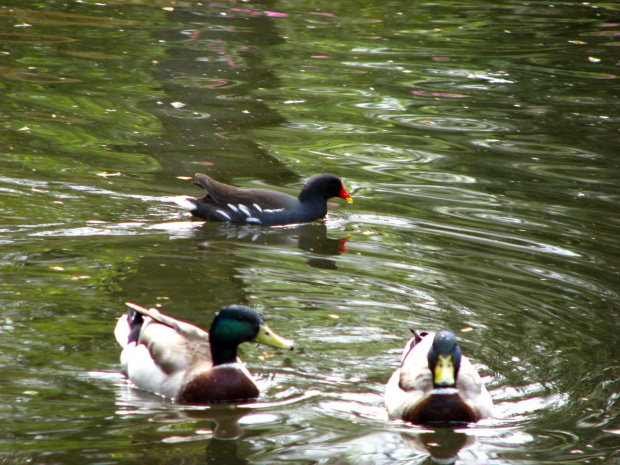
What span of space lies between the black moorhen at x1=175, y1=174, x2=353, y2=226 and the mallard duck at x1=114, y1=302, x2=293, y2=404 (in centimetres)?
349

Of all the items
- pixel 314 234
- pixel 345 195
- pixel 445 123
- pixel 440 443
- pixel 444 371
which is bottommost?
pixel 440 443

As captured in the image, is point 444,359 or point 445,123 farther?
point 445,123

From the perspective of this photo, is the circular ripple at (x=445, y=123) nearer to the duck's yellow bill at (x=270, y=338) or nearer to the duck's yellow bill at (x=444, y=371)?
the duck's yellow bill at (x=270, y=338)

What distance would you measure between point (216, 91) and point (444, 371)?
10.6 meters

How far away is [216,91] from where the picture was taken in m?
15.7

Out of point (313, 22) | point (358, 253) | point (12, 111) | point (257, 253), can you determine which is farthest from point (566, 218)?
point (313, 22)

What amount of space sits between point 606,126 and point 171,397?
33.7 ft

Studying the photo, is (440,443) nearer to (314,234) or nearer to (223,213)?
(314,234)

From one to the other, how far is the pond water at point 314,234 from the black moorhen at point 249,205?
0.16 metres

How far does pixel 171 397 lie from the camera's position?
6.29m

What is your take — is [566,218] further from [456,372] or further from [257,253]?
[456,372]

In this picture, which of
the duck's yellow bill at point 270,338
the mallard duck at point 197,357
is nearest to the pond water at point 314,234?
the mallard duck at point 197,357

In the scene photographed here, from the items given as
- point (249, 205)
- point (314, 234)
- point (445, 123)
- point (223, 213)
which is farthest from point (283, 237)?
point (445, 123)

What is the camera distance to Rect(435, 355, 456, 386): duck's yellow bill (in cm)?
595
